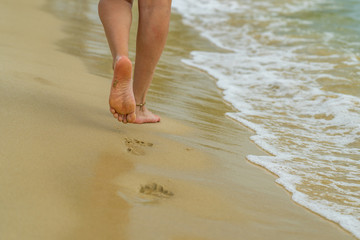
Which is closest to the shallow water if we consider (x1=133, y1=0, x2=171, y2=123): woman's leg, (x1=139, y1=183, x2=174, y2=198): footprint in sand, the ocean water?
the ocean water

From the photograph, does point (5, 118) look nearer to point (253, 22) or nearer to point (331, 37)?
point (331, 37)

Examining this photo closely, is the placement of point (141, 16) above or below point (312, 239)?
above

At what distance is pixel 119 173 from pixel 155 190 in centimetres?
17

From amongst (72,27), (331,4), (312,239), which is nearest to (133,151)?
(312,239)

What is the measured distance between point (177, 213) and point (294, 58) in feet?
13.4

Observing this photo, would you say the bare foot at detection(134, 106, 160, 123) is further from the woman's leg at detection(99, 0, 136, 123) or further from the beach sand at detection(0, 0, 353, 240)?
the woman's leg at detection(99, 0, 136, 123)

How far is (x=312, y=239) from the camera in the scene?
202 cm

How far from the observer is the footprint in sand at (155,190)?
2105 millimetres

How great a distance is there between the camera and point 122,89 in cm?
253

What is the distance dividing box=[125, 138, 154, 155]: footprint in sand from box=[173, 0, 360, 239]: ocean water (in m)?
0.57

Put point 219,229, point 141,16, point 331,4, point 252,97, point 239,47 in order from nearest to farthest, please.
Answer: point 219,229 → point 141,16 → point 252,97 → point 239,47 → point 331,4

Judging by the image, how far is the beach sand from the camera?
71.4 inches

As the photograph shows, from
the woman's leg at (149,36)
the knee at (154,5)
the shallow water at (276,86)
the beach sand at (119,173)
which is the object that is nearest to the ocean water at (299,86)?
the shallow water at (276,86)

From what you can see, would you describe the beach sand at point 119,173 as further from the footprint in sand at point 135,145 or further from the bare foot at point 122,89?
the bare foot at point 122,89
